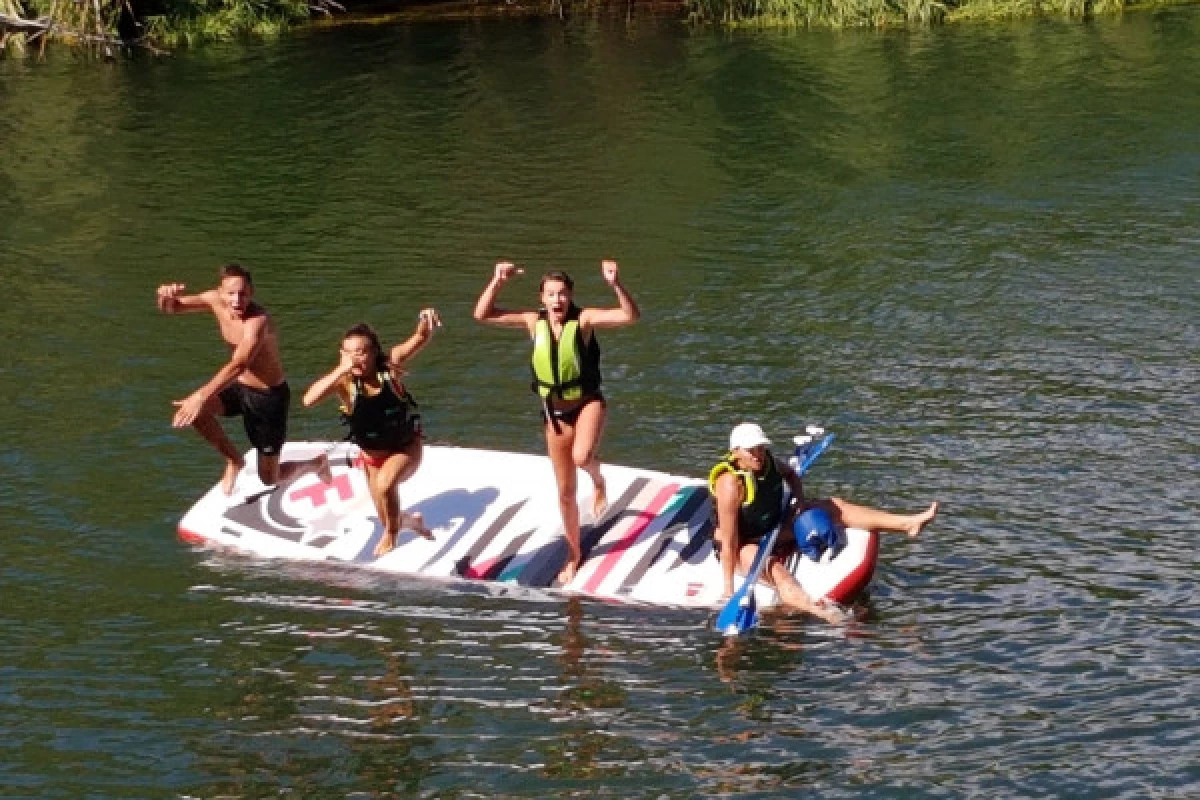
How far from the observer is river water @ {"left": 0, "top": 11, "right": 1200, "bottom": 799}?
1184cm

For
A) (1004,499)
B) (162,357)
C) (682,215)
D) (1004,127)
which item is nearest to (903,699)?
(1004,499)

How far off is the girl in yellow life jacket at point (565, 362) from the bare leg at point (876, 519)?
5.89ft

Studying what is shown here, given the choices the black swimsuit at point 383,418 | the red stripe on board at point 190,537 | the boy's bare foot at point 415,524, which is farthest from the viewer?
the red stripe on board at point 190,537

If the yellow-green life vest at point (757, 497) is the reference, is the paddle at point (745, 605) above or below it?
below

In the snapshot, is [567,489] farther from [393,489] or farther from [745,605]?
[745,605]

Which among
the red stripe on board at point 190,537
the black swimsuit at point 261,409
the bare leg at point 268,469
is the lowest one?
the red stripe on board at point 190,537

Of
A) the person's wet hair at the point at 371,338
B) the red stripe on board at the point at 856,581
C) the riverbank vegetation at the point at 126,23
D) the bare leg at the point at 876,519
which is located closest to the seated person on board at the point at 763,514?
the bare leg at the point at 876,519

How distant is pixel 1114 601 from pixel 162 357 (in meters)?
9.87

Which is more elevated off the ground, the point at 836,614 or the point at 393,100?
the point at 393,100

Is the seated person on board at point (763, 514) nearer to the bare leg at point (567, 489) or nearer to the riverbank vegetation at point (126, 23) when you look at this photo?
the bare leg at point (567, 489)

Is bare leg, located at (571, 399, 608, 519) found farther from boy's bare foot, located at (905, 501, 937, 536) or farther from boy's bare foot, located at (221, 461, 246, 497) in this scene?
boy's bare foot, located at (221, 461, 246, 497)

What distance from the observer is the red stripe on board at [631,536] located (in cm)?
1354

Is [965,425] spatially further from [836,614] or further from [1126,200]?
[1126,200]

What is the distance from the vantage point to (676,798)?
36.6ft
